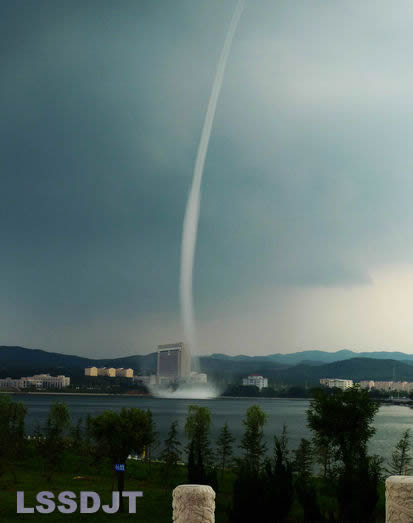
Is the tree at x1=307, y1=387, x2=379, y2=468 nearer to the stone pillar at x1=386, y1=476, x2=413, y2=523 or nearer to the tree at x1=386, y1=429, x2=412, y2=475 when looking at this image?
the tree at x1=386, y1=429, x2=412, y2=475

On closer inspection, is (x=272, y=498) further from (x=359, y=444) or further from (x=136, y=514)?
(x=359, y=444)

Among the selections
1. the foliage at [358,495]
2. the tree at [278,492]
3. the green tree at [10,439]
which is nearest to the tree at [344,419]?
the tree at [278,492]

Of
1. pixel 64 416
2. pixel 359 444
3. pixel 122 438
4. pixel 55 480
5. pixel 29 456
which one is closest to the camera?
pixel 122 438

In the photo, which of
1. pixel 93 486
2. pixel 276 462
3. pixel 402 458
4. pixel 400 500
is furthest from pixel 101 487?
pixel 400 500

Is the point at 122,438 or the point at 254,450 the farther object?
the point at 254,450

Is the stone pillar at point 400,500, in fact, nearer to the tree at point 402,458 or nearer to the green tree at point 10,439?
the green tree at point 10,439

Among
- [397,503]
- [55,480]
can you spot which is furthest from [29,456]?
[397,503]
